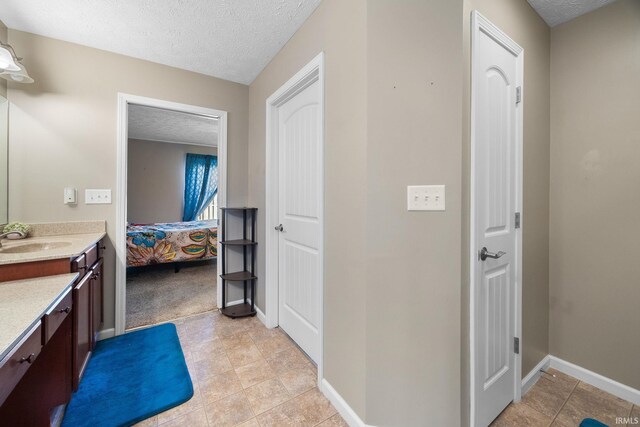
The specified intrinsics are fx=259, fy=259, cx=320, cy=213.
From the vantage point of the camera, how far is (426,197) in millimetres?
1237

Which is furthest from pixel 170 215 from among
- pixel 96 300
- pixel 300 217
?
pixel 300 217

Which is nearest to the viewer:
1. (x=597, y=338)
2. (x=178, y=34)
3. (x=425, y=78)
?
(x=425, y=78)

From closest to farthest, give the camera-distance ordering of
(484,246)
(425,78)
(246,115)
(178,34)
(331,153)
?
(425,78)
(484,246)
(331,153)
(178,34)
(246,115)

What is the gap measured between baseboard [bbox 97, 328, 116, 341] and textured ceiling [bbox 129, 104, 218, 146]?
2590 mm

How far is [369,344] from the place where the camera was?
1.29m

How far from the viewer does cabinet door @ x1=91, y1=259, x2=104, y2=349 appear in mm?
1802

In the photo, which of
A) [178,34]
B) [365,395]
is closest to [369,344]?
[365,395]

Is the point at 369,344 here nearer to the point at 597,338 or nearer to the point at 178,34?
the point at 597,338

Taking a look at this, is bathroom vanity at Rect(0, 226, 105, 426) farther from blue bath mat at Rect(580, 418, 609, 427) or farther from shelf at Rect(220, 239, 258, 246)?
blue bath mat at Rect(580, 418, 609, 427)

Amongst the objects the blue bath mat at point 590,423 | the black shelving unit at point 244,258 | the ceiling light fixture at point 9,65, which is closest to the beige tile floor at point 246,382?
the black shelving unit at point 244,258

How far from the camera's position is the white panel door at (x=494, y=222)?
131 cm

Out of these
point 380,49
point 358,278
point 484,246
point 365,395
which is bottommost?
point 365,395

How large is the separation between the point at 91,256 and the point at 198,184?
15.5ft

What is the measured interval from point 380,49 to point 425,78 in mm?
258
